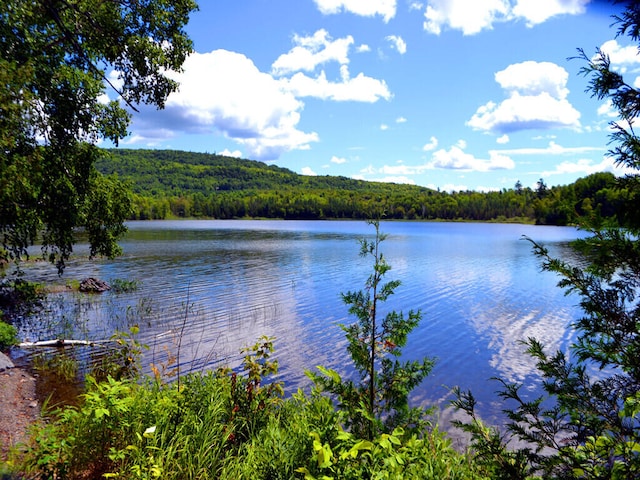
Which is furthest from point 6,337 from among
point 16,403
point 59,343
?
point 16,403

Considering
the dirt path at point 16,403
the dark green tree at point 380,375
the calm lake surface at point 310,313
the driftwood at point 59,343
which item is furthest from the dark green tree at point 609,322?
the driftwood at point 59,343

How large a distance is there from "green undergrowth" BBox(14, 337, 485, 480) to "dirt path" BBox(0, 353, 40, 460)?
11.4 ft

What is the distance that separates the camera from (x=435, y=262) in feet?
153

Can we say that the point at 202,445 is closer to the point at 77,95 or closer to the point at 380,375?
the point at 380,375

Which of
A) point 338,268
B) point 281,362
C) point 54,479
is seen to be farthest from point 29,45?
point 338,268

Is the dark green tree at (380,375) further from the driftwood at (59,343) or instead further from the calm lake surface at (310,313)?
the driftwood at (59,343)

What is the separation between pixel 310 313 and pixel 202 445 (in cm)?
1881

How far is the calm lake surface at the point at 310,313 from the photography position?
1596 cm

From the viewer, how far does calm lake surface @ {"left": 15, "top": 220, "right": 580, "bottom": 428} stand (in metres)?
16.0

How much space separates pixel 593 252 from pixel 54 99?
567 inches

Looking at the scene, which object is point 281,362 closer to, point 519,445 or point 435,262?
point 519,445

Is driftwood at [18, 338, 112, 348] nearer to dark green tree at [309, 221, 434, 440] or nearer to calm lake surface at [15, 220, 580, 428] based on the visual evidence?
calm lake surface at [15, 220, 580, 428]

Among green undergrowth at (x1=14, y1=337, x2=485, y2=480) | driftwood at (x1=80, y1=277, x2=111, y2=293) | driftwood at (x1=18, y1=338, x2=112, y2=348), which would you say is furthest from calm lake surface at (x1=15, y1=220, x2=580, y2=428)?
green undergrowth at (x1=14, y1=337, x2=485, y2=480)

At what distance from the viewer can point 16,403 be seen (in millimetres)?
10586
